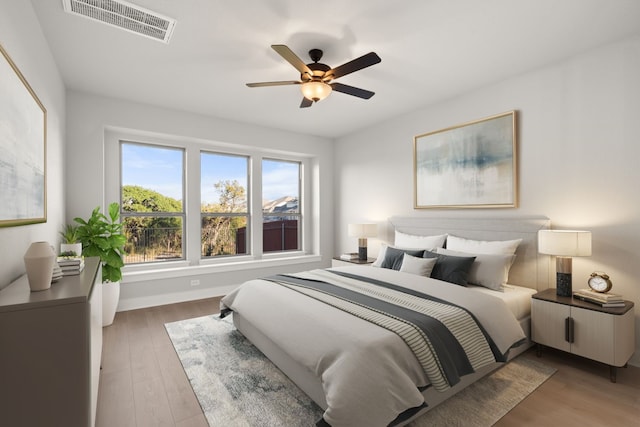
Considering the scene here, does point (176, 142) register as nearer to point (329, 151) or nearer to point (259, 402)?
point (329, 151)

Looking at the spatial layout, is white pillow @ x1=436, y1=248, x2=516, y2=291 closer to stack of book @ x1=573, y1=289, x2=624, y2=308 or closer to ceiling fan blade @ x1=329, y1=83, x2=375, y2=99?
stack of book @ x1=573, y1=289, x2=624, y2=308

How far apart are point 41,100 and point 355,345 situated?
297 cm

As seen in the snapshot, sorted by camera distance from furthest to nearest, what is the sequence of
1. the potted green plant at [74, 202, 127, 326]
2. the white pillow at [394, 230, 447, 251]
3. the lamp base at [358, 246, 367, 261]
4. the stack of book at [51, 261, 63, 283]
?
the lamp base at [358, 246, 367, 261], the white pillow at [394, 230, 447, 251], the potted green plant at [74, 202, 127, 326], the stack of book at [51, 261, 63, 283]

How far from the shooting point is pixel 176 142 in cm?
466

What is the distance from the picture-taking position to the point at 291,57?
235 cm

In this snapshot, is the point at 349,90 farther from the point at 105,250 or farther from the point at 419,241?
the point at 105,250

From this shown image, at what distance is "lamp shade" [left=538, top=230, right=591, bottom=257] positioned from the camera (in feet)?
8.49

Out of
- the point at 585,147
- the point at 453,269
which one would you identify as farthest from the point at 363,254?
the point at 585,147

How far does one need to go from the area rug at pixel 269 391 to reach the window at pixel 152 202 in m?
2.00

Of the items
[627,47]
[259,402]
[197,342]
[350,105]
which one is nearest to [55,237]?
[197,342]

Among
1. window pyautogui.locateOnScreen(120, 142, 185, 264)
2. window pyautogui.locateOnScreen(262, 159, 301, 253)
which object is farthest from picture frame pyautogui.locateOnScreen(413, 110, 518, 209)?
window pyautogui.locateOnScreen(120, 142, 185, 264)

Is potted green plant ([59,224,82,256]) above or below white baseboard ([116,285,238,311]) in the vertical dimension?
above

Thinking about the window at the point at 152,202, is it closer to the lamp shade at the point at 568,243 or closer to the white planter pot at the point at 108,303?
the white planter pot at the point at 108,303

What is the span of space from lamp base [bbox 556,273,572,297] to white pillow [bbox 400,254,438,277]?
3.46ft
